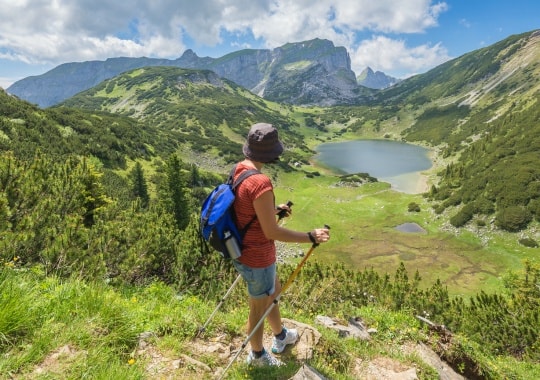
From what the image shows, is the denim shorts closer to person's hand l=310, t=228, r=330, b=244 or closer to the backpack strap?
the backpack strap

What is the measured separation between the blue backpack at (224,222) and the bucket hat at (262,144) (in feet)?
0.92

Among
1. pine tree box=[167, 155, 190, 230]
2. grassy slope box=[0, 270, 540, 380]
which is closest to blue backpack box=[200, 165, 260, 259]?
grassy slope box=[0, 270, 540, 380]

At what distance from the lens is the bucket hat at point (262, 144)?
14.3 feet

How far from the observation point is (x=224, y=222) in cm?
423

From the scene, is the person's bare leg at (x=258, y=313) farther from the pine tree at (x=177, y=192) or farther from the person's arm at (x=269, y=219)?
the pine tree at (x=177, y=192)

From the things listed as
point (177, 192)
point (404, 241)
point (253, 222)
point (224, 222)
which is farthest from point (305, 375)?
point (404, 241)

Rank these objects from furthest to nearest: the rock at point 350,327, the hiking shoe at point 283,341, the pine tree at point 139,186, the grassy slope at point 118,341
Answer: the pine tree at point 139,186 → the rock at point 350,327 → the hiking shoe at point 283,341 → the grassy slope at point 118,341

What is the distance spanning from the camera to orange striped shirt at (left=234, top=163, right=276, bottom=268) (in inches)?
160

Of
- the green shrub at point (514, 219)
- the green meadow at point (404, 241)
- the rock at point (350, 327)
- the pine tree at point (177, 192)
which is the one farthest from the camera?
the green shrub at point (514, 219)

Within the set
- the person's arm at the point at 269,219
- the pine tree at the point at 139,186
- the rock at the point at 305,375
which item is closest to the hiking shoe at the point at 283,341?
the rock at the point at 305,375

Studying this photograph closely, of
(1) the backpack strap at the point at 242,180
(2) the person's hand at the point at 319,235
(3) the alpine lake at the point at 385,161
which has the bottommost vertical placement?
(3) the alpine lake at the point at 385,161

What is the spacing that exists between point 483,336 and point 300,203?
67.9m

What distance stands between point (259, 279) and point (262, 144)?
186cm

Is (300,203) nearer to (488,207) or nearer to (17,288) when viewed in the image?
(488,207)
